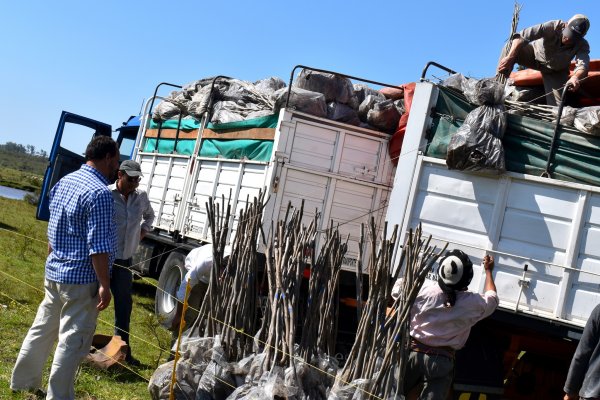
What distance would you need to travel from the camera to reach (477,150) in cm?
648

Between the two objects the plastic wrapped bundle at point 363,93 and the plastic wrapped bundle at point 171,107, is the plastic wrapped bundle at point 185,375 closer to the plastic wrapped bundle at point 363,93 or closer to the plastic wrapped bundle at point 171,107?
the plastic wrapped bundle at point 363,93

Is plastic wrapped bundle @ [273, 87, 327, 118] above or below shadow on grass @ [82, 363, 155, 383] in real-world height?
above

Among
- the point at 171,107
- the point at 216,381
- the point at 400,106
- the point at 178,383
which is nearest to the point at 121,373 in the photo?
the point at 178,383

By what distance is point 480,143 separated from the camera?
21.2ft

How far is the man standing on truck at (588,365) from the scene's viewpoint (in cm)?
461

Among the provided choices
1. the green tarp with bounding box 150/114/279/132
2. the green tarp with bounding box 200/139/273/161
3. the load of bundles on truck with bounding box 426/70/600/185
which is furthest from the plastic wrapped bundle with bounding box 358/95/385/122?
the load of bundles on truck with bounding box 426/70/600/185

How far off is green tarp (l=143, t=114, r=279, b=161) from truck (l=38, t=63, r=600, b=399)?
2.2 inches

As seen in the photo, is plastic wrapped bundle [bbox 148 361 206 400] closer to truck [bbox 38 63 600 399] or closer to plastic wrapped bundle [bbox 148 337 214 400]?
plastic wrapped bundle [bbox 148 337 214 400]

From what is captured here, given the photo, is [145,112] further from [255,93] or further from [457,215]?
[457,215]

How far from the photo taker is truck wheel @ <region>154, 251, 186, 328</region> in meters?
9.97

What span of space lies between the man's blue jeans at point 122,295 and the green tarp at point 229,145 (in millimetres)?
2339

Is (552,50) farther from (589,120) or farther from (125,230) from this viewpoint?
(125,230)

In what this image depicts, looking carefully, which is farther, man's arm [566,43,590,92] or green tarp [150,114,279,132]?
green tarp [150,114,279,132]

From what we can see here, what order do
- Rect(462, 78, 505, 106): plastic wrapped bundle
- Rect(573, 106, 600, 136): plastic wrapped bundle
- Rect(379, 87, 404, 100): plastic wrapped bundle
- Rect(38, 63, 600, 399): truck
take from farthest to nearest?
Rect(379, 87, 404, 100): plastic wrapped bundle, Rect(462, 78, 505, 106): plastic wrapped bundle, Rect(573, 106, 600, 136): plastic wrapped bundle, Rect(38, 63, 600, 399): truck
